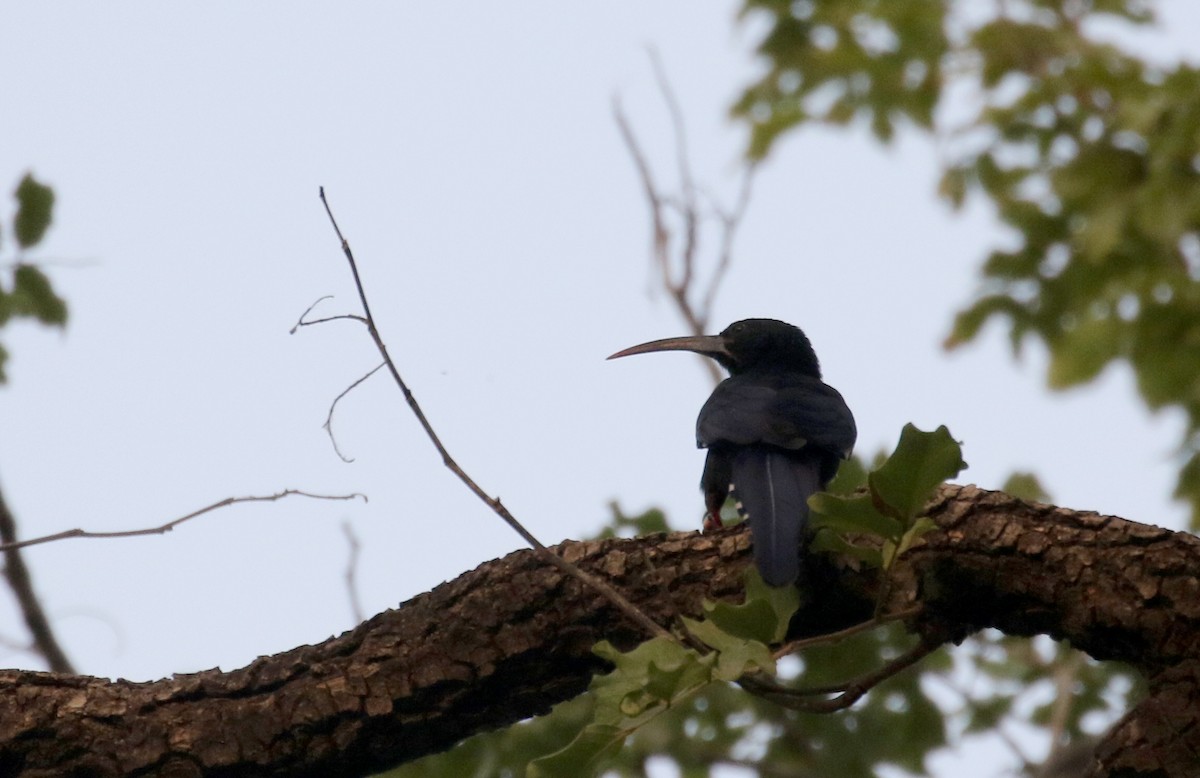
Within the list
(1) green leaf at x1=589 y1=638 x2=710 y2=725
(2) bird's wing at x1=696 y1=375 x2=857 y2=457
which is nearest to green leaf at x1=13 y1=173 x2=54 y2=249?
(2) bird's wing at x1=696 y1=375 x2=857 y2=457

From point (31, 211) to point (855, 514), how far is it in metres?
3.31

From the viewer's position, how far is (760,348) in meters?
6.41

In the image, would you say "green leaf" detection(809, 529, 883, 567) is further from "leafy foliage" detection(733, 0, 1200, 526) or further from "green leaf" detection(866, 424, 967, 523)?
"leafy foliage" detection(733, 0, 1200, 526)

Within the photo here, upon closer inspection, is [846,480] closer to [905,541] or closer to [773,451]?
[773,451]

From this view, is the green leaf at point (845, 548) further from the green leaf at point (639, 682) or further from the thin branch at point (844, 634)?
the green leaf at point (639, 682)

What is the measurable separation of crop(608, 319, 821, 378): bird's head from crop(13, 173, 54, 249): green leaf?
263 centimetres

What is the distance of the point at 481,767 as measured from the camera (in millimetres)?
5770

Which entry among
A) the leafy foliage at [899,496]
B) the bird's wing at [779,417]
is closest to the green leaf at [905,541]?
the leafy foliage at [899,496]

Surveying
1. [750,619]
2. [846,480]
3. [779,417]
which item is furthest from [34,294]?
[750,619]

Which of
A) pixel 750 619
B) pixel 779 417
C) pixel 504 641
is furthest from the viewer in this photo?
pixel 779 417

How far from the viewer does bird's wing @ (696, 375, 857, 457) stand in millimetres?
4555

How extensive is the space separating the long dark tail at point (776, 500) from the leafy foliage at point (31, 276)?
8.47 ft

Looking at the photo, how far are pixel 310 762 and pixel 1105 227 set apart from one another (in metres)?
5.76

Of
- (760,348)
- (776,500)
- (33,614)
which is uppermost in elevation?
(760,348)
